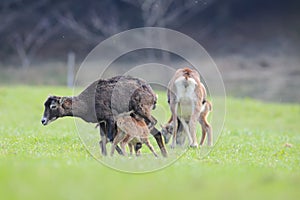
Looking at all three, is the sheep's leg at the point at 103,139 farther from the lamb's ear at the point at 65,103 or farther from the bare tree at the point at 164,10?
the bare tree at the point at 164,10

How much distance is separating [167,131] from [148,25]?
23309 millimetres

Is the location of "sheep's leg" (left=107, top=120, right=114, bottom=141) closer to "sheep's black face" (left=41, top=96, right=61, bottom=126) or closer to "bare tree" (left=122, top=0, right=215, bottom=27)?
"sheep's black face" (left=41, top=96, right=61, bottom=126)

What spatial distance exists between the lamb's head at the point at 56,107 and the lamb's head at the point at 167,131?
2.73 m

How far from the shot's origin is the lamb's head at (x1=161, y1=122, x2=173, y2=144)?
43.0 ft

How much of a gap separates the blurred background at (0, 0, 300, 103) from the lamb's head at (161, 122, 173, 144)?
68.3 ft

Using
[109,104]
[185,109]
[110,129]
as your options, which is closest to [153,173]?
[110,129]

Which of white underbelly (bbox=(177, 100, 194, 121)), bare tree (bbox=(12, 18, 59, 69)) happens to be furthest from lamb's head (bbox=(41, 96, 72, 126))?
bare tree (bbox=(12, 18, 59, 69))

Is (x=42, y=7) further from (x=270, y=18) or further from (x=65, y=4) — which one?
(x=270, y=18)

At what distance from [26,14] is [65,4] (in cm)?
333

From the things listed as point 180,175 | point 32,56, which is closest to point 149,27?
point 32,56

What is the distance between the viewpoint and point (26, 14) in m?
42.8

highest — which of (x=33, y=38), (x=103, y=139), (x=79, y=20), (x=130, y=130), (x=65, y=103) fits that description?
(x=79, y=20)

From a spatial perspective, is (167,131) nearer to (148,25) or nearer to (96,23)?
(148,25)

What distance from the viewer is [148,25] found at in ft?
118
